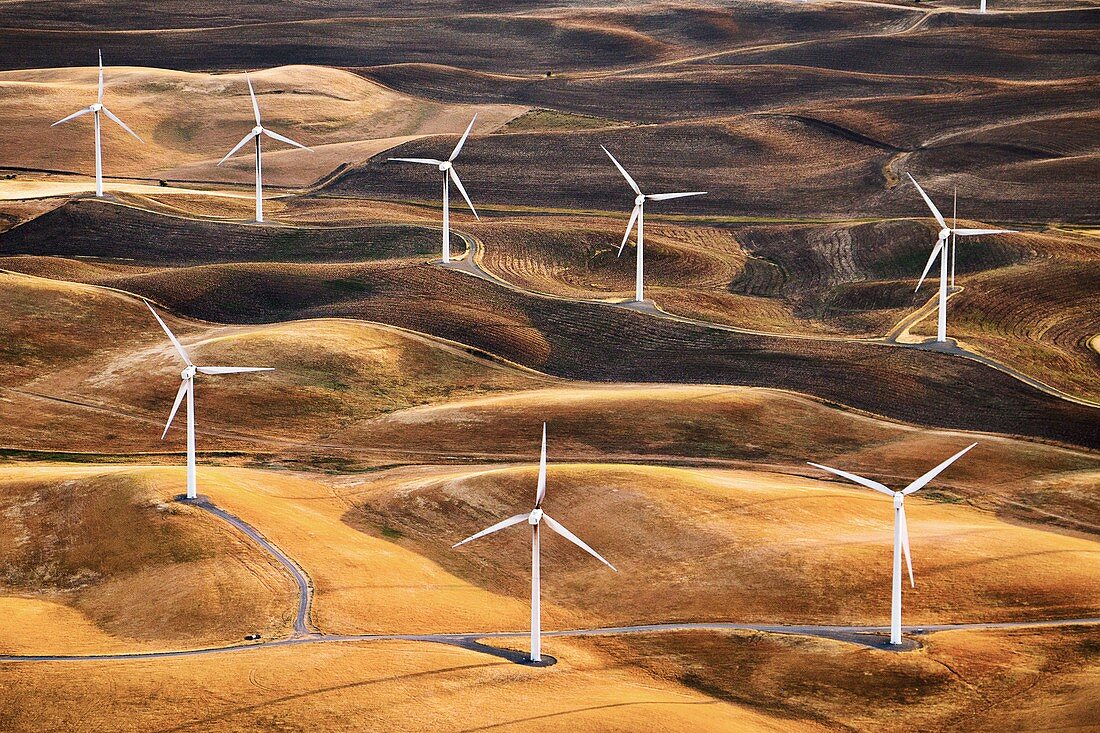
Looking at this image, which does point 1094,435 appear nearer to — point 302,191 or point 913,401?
point 913,401

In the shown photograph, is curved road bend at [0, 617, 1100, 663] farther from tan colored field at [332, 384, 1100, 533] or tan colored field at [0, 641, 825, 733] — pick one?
tan colored field at [332, 384, 1100, 533]

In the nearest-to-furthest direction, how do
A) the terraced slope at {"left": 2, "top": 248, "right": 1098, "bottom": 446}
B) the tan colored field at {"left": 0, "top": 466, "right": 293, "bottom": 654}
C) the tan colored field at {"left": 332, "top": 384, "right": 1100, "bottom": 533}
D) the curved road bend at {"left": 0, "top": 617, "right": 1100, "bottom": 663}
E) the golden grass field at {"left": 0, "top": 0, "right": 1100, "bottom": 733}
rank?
the golden grass field at {"left": 0, "top": 0, "right": 1100, "bottom": 733} → the curved road bend at {"left": 0, "top": 617, "right": 1100, "bottom": 663} → the tan colored field at {"left": 0, "top": 466, "right": 293, "bottom": 654} → the tan colored field at {"left": 332, "top": 384, "right": 1100, "bottom": 533} → the terraced slope at {"left": 2, "top": 248, "right": 1098, "bottom": 446}

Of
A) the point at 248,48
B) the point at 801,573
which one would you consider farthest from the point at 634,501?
the point at 248,48

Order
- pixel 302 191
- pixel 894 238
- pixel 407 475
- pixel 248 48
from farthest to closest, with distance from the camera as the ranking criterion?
pixel 248 48
pixel 302 191
pixel 894 238
pixel 407 475

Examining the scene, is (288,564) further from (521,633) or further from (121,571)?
(521,633)

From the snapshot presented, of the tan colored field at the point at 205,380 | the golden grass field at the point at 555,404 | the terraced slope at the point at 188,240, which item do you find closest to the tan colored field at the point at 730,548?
the golden grass field at the point at 555,404

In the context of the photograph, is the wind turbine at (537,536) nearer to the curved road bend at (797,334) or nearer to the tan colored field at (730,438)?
the tan colored field at (730,438)

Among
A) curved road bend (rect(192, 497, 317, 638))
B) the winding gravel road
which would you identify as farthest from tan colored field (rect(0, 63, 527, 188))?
the winding gravel road
